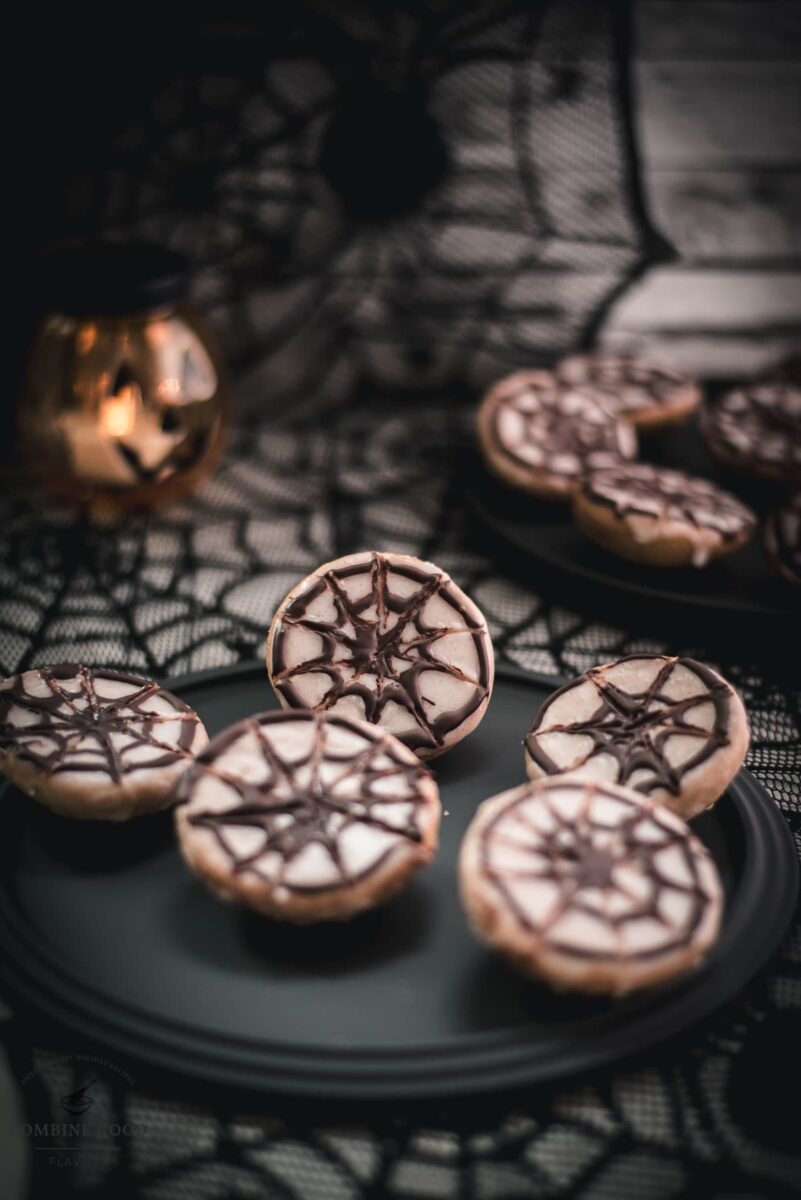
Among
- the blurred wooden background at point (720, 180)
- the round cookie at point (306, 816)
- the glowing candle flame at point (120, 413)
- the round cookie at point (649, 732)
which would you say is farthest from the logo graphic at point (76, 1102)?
the blurred wooden background at point (720, 180)

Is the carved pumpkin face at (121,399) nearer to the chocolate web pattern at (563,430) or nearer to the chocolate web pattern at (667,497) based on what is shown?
the chocolate web pattern at (563,430)

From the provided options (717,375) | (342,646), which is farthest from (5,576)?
(717,375)

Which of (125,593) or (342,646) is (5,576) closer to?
(125,593)

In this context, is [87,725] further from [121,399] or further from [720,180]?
[720,180]

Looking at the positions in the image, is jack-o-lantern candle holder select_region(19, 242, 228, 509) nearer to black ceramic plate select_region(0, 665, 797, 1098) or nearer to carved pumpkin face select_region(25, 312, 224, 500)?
carved pumpkin face select_region(25, 312, 224, 500)

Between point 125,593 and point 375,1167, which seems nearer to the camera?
point 375,1167

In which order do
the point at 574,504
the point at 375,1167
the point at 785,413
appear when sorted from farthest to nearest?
1. the point at 785,413
2. the point at 574,504
3. the point at 375,1167

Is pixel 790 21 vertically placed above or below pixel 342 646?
above
